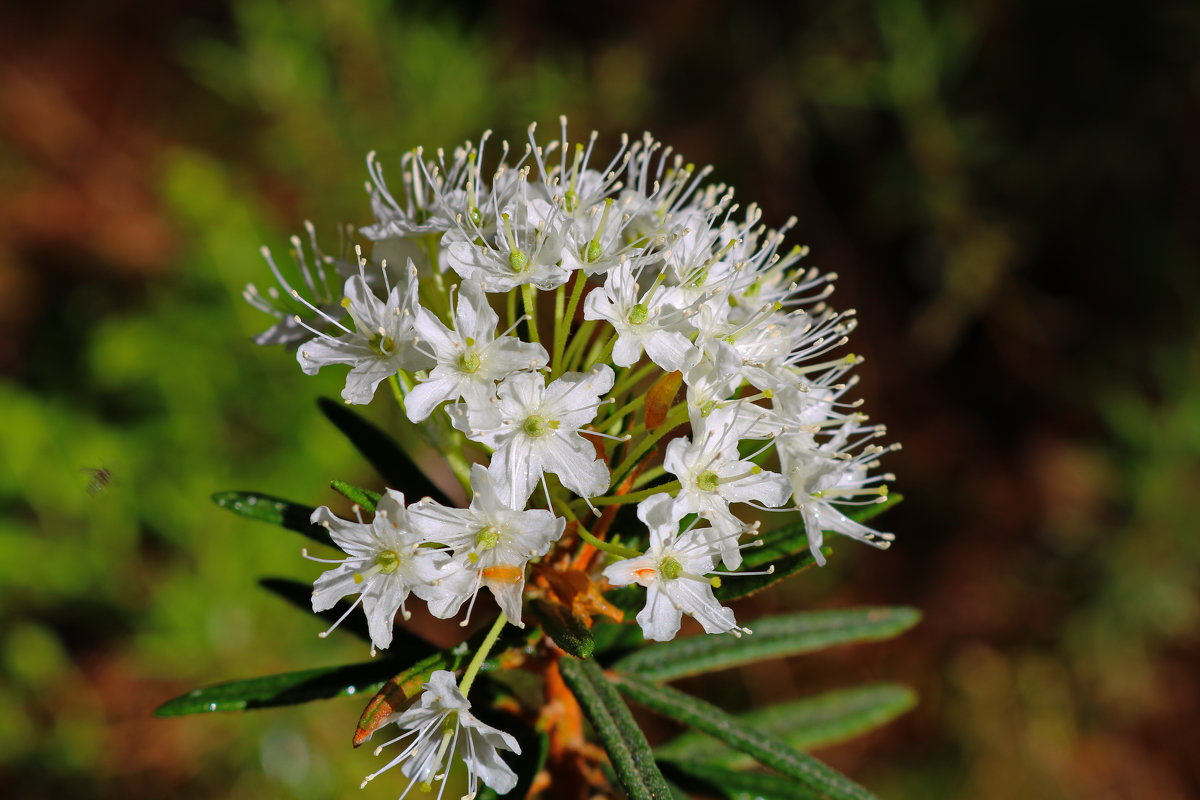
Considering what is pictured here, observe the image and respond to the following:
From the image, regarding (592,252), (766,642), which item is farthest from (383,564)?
(766,642)

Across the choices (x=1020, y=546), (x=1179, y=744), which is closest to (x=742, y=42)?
(x=1020, y=546)

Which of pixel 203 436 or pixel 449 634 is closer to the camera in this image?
pixel 203 436

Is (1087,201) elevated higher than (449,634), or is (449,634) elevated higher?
(1087,201)

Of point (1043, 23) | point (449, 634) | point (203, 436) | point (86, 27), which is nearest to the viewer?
point (203, 436)

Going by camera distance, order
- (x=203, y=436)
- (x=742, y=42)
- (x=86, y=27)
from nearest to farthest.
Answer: (x=203, y=436), (x=742, y=42), (x=86, y=27)

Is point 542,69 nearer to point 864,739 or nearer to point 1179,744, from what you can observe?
point 864,739

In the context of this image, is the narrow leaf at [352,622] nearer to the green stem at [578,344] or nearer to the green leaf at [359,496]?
the green leaf at [359,496]
